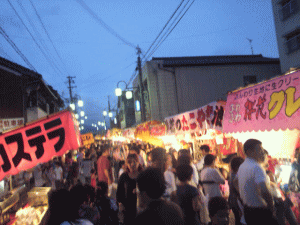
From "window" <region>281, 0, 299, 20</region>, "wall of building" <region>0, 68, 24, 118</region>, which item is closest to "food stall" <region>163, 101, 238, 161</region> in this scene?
"wall of building" <region>0, 68, 24, 118</region>

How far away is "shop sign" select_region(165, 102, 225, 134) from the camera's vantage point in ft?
24.2

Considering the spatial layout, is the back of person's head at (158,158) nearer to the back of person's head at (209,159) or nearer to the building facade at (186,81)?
the back of person's head at (209,159)

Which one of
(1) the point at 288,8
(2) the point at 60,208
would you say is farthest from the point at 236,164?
(1) the point at 288,8

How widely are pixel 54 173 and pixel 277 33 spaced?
65.4 feet

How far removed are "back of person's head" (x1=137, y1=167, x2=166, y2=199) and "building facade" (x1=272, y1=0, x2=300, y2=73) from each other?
63.3 feet

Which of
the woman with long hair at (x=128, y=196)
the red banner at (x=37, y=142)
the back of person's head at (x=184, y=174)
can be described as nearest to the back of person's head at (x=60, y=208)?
the red banner at (x=37, y=142)

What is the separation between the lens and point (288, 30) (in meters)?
18.7

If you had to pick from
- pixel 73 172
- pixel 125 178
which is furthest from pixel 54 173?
pixel 125 178

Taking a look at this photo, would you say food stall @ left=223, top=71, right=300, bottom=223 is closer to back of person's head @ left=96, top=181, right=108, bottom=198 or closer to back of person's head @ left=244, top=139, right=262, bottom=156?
back of person's head @ left=244, top=139, right=262, bottom=156

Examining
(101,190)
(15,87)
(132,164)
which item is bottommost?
(101,190)

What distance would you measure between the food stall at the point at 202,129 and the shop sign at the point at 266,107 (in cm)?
85

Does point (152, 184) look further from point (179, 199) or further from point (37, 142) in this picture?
point (37, 142)

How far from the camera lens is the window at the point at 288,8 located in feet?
58.5

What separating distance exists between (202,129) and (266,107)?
3455 millimetres
